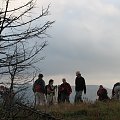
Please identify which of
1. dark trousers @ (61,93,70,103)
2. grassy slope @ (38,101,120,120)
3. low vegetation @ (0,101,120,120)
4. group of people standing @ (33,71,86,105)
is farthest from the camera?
dark trousers @ (61,93,70,103)

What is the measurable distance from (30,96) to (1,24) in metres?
1.99

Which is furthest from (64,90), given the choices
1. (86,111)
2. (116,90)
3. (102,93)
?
(86,111)

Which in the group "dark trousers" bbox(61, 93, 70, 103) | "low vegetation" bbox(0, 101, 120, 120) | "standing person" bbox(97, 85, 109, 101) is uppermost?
"standing person" bbox(97, 85, 109, 101)

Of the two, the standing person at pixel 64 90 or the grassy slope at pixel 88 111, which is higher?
the standing person at pixel 64 90

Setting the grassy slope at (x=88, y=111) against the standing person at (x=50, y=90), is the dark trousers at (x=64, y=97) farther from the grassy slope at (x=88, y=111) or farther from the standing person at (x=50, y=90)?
the grassy slope at (x=88, y=111)

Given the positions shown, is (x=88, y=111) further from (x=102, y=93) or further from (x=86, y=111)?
(x=102, y=93)

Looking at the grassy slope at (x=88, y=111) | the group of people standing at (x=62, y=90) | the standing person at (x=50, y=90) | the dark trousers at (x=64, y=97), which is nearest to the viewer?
the grassy slope at (x=88, y=111)

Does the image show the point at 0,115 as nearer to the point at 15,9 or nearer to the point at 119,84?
the point at 15,9

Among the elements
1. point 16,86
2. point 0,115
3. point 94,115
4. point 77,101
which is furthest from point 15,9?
point 77,101

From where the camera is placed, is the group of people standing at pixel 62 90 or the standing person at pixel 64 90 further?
the standing person at pixel 64 90

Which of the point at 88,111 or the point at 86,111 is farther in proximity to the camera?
the point at 86,111

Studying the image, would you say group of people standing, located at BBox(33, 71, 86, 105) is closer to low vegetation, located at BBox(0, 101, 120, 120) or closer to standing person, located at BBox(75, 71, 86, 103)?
standing person, located at BBox(75, 71, 86, 103)

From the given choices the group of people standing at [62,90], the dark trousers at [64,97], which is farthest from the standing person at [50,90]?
the dark trousers at [64,97]

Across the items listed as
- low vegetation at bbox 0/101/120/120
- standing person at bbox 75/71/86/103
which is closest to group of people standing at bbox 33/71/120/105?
standing person at bbox 75/71/86/103
